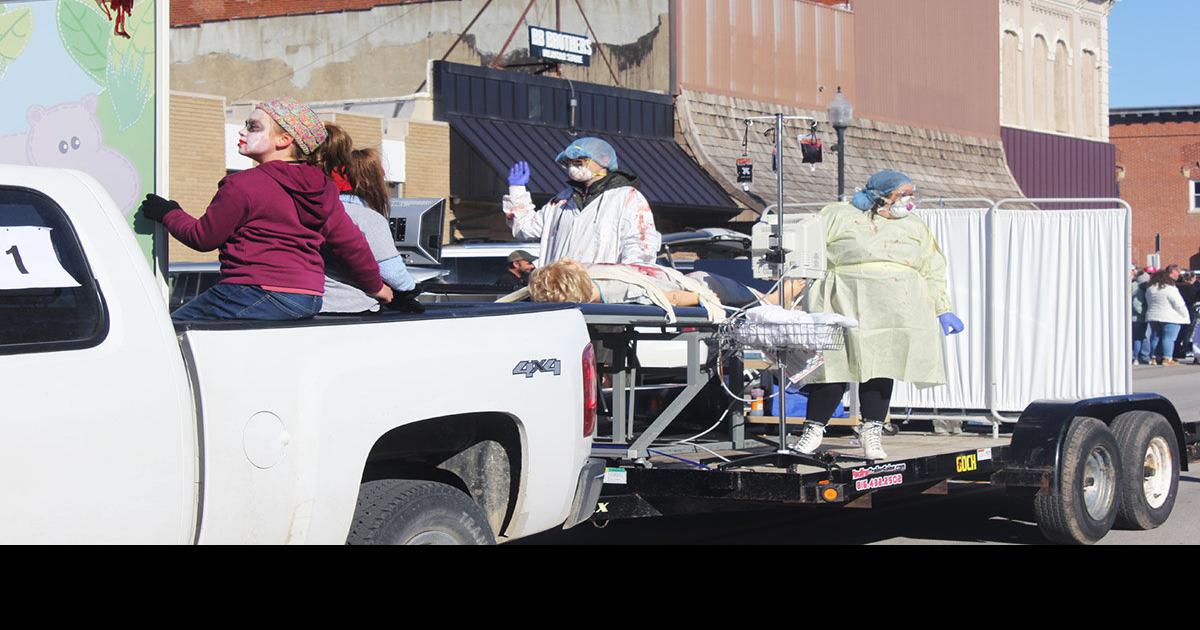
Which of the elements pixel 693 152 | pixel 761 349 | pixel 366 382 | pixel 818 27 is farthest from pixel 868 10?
pixel 366 382

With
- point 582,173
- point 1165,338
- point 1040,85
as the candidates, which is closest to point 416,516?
point 582,173

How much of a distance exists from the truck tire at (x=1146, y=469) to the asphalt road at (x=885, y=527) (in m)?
0.11

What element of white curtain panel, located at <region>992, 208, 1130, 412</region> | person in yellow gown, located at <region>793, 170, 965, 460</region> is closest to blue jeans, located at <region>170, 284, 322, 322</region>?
person in yellow gown, located at <region>793, 170, 965, 460</region>

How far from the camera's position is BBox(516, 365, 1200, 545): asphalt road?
29.6ft

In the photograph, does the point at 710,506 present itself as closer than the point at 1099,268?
Yes

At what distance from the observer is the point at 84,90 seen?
20.4ft

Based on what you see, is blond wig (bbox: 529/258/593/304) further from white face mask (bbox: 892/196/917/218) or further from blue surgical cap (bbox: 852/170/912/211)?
white face mask (bbox: 892/196/917/218)

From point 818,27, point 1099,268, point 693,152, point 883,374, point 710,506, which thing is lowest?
point 710,506

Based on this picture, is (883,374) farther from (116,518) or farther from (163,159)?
(116,518)

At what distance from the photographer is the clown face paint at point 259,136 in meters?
5.60

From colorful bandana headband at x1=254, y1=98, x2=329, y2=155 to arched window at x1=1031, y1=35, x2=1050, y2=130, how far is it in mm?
41040

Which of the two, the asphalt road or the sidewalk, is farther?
the sidewalk

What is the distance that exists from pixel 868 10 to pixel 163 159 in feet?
108

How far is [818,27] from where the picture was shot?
118 ft
